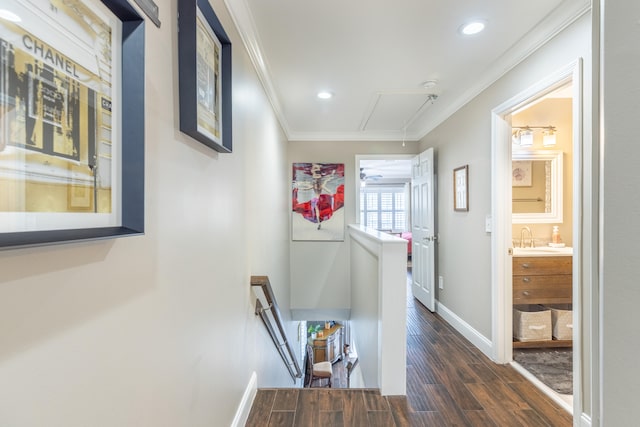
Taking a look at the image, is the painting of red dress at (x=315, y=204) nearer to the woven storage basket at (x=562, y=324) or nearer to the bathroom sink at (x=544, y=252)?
the bathroom sink at (x=544, y=252)

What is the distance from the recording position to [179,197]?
1.01 m

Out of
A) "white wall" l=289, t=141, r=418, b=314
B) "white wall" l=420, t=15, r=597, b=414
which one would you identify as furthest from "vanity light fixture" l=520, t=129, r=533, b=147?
"white wall" l=289, t=141, r=418, b=314

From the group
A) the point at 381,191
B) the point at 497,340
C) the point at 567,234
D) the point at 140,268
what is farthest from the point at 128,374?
the point at 381,191

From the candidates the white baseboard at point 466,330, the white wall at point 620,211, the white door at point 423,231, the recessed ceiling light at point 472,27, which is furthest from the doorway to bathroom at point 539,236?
the white wall at point 620,211

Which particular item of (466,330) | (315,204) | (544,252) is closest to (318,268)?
(315,204)

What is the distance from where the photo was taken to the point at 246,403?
1.78 metres

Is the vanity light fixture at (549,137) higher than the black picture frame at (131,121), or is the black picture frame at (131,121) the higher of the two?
the vanity light fixture at (549,137)

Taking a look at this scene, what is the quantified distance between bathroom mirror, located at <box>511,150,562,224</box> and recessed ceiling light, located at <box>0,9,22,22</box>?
3.98 m

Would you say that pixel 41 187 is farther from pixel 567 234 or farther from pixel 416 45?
pixel 567 234

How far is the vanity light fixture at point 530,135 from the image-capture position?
3.11 metres

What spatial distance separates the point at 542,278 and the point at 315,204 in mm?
2902

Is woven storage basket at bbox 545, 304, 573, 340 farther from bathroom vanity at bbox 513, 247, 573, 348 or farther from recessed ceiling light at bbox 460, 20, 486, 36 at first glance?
recessed ceiling light at bbox 460, 20, 486, 36

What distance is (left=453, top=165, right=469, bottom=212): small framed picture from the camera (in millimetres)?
3033

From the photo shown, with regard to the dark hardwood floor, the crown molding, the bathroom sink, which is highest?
the crown molding
